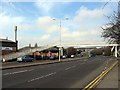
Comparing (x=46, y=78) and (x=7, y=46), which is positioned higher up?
(x=7, y=46)

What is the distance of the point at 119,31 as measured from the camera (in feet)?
119

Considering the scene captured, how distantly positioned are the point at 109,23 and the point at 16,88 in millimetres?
26242

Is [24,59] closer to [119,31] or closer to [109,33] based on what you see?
[109,33]

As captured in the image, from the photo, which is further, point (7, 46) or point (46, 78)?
point (7, 46)

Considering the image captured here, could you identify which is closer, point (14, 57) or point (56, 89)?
point (56, 89)

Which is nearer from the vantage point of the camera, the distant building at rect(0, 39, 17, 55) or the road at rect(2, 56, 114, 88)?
the road at rect(2, 56, 114, 88)

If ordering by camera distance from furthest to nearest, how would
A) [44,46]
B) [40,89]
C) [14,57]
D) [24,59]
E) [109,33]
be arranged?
[44,46] < [14,57] < [24,59] < [109,33] < [40,89]

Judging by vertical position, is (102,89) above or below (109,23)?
A: below

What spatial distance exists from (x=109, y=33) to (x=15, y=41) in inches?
2883

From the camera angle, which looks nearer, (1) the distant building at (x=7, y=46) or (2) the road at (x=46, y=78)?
(2) the road at (x=46, y=78)

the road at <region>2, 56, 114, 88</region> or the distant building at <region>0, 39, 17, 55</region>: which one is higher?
the distant building at <region>0, 39, 17, 55</region>

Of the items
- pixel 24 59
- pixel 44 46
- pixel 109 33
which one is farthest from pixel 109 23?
pixel 44 46

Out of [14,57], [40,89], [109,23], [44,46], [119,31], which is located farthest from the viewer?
[44,46]

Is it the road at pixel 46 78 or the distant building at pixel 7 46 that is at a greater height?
the distant building at pixel 7 46
